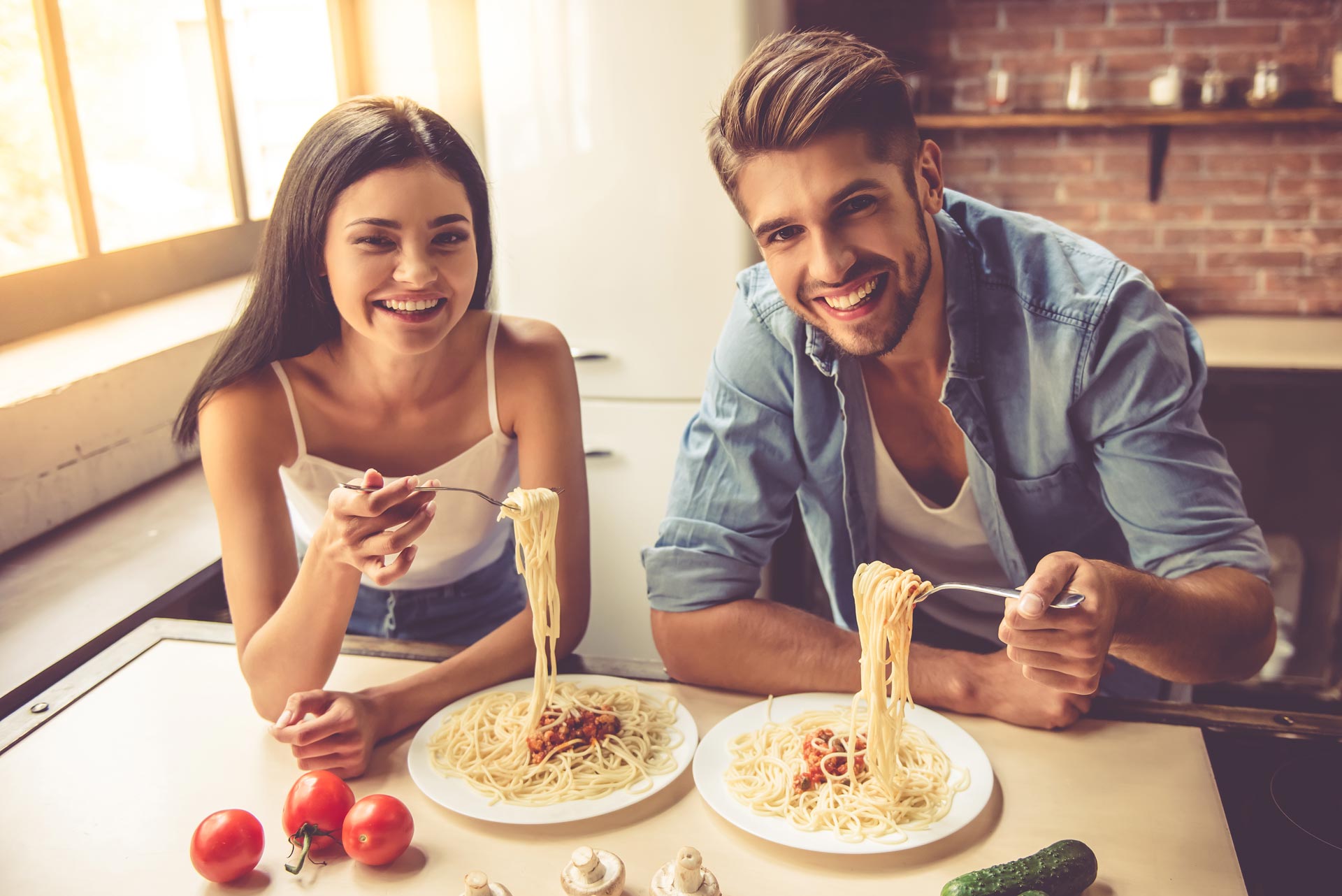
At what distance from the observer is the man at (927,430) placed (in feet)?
5.16

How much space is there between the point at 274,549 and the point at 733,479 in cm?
76

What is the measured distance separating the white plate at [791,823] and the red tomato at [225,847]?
0.54m

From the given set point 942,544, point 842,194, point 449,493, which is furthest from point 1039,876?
point 449,493

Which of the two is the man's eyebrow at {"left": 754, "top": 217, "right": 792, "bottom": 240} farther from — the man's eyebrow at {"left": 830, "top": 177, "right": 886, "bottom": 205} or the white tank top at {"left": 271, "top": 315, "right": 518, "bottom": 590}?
the white tank top at {"left": 271, "top": 315, "right": 518, "bottom": 590}

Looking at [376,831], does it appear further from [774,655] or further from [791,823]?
[774,655]

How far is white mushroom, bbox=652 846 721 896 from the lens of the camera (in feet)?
3.83

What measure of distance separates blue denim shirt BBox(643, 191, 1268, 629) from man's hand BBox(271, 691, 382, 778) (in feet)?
1.70

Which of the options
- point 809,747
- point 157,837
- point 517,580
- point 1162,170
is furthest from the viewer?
point 1162,170

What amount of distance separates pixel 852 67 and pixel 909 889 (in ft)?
3.73

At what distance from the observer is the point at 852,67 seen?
63.8 inches

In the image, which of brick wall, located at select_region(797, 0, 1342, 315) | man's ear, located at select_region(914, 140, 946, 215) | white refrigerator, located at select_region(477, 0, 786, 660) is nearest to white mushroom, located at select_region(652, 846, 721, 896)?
man's ear, located at select_region(914, 140, 946, 215)

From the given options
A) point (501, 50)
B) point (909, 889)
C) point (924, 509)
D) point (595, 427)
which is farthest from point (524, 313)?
point (909, 889)

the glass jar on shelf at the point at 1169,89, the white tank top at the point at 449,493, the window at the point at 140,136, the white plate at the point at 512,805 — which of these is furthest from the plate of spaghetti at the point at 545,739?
the glass jar on shelf at the point at 1169,89

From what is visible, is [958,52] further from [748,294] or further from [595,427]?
[748,294]
